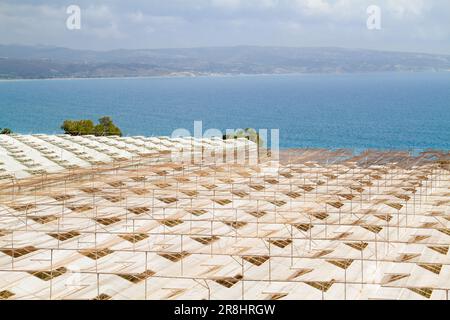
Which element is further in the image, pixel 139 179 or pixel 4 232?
pixel 139 179

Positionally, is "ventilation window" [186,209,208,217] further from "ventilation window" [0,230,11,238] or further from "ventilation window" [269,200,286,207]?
"ventilation window" [0,230,11,238]

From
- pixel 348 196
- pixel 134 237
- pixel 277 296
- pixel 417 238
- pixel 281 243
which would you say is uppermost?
pixel 348 196

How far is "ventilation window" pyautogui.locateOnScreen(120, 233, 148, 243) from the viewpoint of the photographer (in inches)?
1000

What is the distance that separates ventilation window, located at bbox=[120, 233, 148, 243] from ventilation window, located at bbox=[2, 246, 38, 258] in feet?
12.7

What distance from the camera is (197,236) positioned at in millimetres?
25703

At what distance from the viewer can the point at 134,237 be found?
84.1 ft

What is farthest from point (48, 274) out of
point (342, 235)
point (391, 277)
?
point (342, 235)

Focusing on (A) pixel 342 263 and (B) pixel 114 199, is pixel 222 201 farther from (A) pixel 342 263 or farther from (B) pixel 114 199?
(A) pixel 342 263

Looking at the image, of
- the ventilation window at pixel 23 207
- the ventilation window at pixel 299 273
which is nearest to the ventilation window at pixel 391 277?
the ventilation window at pixel 299 273

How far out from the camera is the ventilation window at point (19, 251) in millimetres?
23625

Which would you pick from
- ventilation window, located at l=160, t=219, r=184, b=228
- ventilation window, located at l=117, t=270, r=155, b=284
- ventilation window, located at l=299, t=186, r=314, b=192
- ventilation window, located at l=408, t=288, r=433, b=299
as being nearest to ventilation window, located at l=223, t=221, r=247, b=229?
ventilation window, located at l=160, t=219, r=184, b=228

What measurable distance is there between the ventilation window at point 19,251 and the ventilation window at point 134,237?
3.88m

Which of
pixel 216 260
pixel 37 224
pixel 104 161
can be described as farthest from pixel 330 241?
pixel 104 161

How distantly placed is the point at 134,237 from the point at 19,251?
489 centimetres
